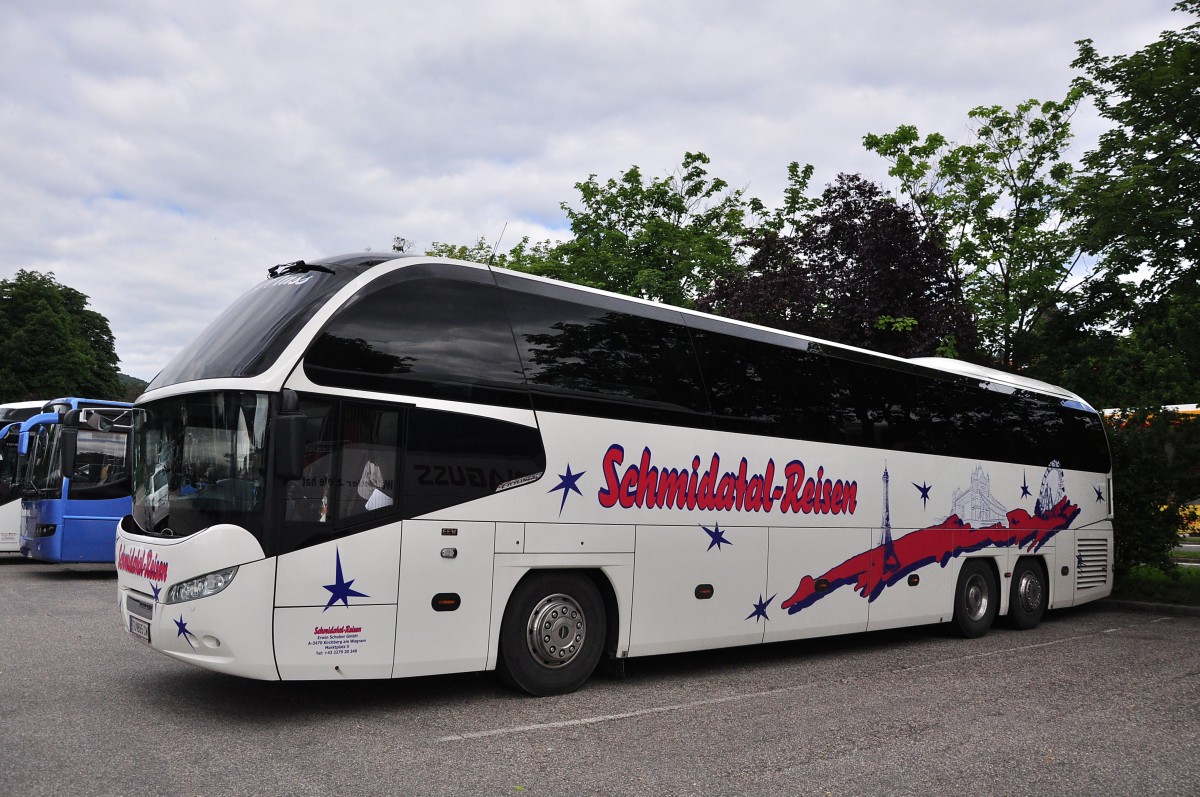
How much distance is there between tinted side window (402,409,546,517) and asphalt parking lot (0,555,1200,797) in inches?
64.7

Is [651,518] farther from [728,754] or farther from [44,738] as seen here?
[44,738]

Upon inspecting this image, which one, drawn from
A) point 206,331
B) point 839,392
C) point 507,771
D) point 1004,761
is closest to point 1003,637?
point 839,392

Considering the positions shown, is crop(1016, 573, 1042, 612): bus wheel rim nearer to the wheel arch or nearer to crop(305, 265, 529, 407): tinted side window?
the wheel arch

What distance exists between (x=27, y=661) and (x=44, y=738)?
3.04 meters

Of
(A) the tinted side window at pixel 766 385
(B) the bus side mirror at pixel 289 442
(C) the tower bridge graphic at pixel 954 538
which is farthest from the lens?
(C) the tower bridge graphic at pixel 954 538

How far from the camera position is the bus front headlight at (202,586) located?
6.47m

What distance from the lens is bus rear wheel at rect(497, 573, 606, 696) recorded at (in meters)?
7.72

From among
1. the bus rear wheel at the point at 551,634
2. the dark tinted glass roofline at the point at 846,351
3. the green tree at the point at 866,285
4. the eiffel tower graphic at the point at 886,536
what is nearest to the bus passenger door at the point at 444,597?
the bus rear wheel at the point at 551,634

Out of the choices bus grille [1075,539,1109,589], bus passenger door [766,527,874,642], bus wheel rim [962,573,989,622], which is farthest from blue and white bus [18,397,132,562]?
bus grille [1075,539,1109,589]

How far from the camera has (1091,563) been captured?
15.0 meters

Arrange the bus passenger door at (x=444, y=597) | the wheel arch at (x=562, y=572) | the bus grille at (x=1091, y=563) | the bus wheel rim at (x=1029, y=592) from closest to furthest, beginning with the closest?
the bus passenger door at (x=444, y=597), the wheel arch at (x=562, y=572), the bus wheel rim at (x=1029, y=592), the bus grille at (x=1091, y=563)

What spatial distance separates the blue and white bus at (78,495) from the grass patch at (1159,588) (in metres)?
17.4

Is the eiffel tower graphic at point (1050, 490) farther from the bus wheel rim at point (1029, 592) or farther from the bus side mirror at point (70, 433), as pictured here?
the bus side mirror at point (70, 433)

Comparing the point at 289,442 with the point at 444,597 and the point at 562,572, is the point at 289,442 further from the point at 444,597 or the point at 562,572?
the point at 562,572
